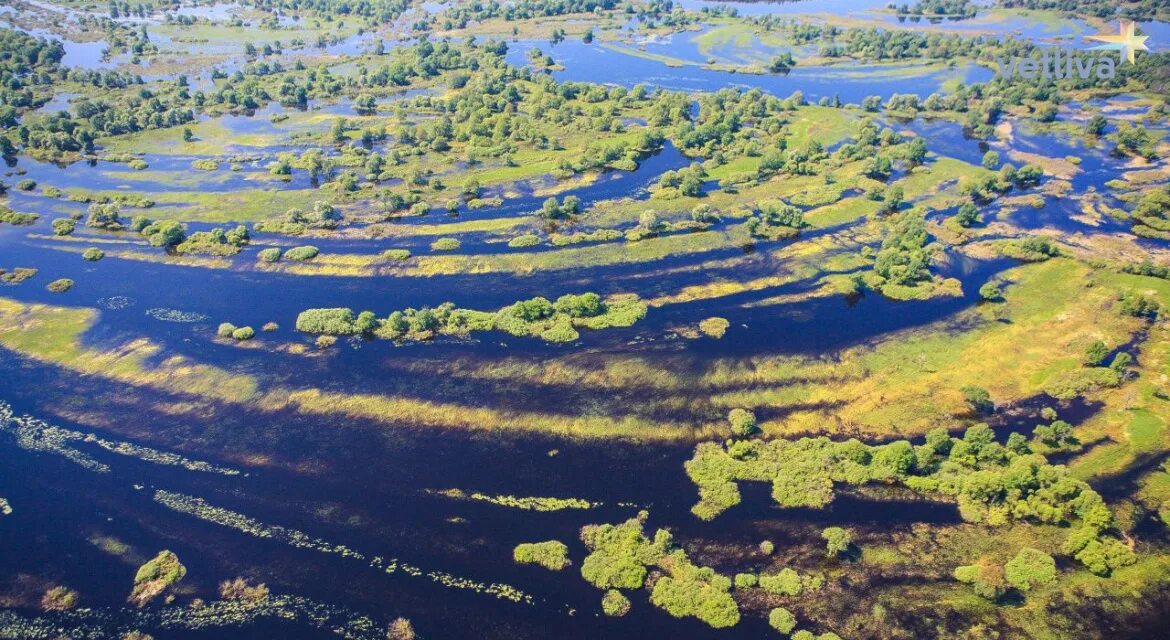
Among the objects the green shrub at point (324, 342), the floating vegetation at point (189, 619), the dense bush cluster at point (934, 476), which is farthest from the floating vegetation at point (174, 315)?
the dense bush cluster at point (934, 476)

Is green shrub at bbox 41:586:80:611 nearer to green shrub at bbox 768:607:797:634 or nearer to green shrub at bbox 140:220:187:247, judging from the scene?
green shrub at bbox 768:607:797:634

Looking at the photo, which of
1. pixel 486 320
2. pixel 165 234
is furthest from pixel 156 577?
pixel 165 234

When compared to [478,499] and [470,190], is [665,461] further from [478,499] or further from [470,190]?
[470,190]

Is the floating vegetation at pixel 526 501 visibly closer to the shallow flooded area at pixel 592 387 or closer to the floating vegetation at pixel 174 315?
the shallow flooded area at pixel 592 387

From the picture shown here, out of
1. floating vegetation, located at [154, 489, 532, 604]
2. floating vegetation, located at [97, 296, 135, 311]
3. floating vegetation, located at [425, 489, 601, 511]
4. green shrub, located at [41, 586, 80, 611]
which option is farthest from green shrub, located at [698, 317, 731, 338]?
floating vegetation, located at [97, 296, 135, 311]

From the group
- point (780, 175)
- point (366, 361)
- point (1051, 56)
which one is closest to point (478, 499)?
point (366, 361)
